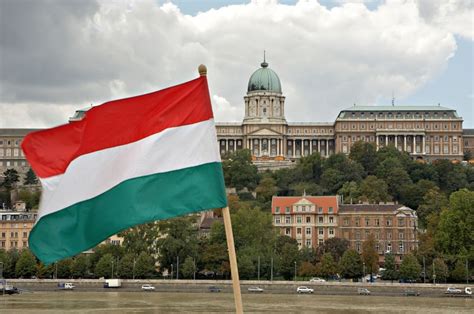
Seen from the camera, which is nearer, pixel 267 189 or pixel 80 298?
pixel 80 298

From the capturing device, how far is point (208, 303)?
59.1 metres

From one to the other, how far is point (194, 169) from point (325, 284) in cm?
A: 6321

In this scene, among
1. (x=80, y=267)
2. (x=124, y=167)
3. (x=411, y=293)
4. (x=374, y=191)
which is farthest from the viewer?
(x=374, y=191)

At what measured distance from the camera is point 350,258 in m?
78.7

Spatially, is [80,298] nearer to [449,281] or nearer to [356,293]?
[356,293]

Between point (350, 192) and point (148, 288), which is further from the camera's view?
point (350, 192)

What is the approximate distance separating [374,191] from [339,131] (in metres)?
47.3

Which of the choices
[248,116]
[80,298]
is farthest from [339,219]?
[248,116]

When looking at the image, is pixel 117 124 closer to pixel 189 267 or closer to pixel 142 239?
pixel 189 267

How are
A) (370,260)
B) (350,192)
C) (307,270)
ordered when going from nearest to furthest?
(307,270)
(370,260)
(350,192)

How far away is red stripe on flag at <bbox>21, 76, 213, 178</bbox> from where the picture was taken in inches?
380

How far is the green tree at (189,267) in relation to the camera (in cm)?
7706

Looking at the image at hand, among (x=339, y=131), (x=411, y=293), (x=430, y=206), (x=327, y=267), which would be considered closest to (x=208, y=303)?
(x=411, y=293)

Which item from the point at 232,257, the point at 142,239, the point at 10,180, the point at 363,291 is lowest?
the point at 363,291
